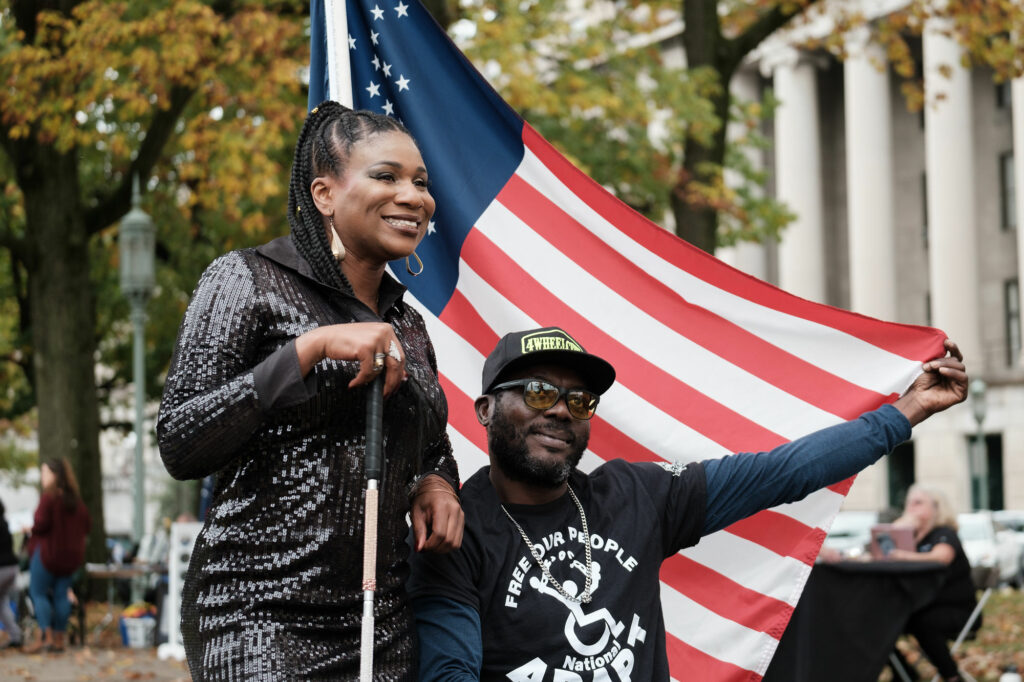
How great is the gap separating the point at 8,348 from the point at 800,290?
96.5 ft

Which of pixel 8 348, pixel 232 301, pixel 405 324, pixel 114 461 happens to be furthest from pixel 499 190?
pixel 114 461

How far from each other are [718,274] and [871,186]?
44901 millimetres

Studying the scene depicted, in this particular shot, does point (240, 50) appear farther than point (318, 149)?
Yes

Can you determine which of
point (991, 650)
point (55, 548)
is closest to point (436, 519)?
point (55, 548)

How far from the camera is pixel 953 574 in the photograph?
36.2ft

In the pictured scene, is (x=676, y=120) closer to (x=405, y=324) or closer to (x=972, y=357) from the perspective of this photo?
(x=405, y=324)

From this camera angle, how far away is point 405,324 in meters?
3.20

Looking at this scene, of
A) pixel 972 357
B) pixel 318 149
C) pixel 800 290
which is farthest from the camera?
pixel 800 290

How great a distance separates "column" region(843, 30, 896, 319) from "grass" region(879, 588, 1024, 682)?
28650mm

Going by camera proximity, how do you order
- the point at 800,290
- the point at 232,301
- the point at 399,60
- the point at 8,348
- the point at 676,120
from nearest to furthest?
the point at 232,301 < the point at 399,60 < the point at 676,120 < the point at 8,348 < the point at 800,290

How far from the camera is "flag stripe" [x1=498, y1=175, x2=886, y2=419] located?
15.6 ft

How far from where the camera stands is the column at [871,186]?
4781cm

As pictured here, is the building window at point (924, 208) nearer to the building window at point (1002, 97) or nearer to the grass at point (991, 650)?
the building window at point (1002, 97)

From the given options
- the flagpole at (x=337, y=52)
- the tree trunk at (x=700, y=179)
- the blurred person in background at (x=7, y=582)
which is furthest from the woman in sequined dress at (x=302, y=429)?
the tree trunk at (x=700, y=179)
